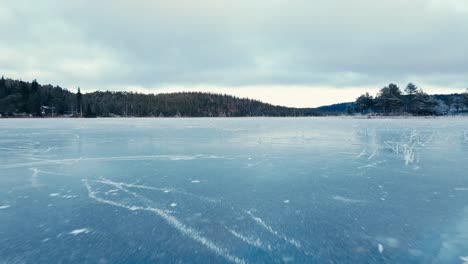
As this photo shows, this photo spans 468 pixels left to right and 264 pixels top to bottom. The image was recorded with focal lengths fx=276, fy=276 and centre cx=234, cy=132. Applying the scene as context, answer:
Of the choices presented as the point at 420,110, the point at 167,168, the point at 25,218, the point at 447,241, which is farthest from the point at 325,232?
the point at 420,110

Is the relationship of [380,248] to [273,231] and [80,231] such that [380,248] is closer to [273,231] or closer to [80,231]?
[273,231]

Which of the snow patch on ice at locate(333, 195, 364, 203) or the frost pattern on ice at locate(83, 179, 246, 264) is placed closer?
the frost pattern on ice at locate(83, 179, 246, 264)

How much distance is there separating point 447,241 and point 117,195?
5699mm

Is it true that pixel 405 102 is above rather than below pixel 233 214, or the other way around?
above

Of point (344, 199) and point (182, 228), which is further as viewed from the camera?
point (344, 199)

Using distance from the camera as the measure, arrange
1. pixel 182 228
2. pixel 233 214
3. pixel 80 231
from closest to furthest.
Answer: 1. pixel 80 231
2. pixel 182 228
3. pixel 233 214

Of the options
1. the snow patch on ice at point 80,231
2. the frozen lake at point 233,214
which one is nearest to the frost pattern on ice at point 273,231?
the frozen lake at point 233,214

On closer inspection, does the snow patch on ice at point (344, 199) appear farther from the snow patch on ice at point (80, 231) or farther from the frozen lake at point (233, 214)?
the snow patch on ice at point (80, 231)

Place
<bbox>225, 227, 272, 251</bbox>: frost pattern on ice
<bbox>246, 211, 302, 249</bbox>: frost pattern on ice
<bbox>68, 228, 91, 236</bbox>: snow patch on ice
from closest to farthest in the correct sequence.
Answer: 1. <bbox>225, 227, 272, 251</bbox>: frost pattern on ice
2. <bbox>246, 211, 302, 249</bbox>: frost pattern on ice
3. <bbox>68, 228, 91, 236</bbox>: snow patch on ice

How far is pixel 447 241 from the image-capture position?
3.69 meters

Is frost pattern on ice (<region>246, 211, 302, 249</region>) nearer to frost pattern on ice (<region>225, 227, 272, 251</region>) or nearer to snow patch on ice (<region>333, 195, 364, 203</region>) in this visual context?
frost pattern on ice (<region>225, 227, 272, 251</region>)

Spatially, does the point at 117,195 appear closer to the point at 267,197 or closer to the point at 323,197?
the point at 267,197

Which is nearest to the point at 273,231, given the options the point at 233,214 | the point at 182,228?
the point at 233,214

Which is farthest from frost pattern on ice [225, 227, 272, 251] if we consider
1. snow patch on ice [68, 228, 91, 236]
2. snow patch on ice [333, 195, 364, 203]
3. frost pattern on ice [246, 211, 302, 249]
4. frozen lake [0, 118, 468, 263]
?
snow patch on ice [333, 195, 364, 203]
